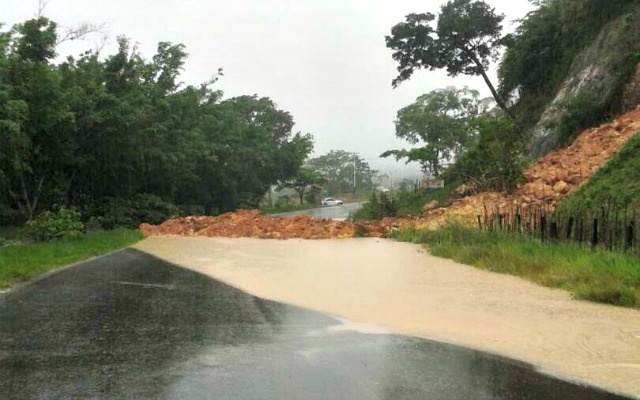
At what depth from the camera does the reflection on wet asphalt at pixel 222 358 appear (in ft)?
17.6

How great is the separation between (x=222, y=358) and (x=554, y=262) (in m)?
7.55

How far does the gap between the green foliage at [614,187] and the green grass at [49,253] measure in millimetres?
12303

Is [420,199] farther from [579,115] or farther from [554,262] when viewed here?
[554,262]

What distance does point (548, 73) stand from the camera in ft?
102

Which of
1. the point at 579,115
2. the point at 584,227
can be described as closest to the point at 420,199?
the point at 579,115

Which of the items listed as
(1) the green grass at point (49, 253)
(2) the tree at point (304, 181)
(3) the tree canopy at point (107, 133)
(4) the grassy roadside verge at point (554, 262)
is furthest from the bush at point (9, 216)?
(2) the tree at point (304, 181)

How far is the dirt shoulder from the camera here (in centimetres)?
657

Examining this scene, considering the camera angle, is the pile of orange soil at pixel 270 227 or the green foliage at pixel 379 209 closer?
the pile of orange soil at pixel 270 227

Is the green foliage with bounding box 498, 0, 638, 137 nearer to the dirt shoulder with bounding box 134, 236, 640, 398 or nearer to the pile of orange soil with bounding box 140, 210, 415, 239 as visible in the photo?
the pile of orange soil with bounding box 140, 210, 415, 239

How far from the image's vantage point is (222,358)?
6.36m

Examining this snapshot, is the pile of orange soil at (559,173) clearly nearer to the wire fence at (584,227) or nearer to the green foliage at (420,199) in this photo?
the wire fence at (584,227)

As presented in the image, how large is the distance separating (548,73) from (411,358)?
2774cm

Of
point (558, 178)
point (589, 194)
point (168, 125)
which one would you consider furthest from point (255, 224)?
point (589, 194)

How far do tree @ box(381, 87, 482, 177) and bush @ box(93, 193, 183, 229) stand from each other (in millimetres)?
20335
